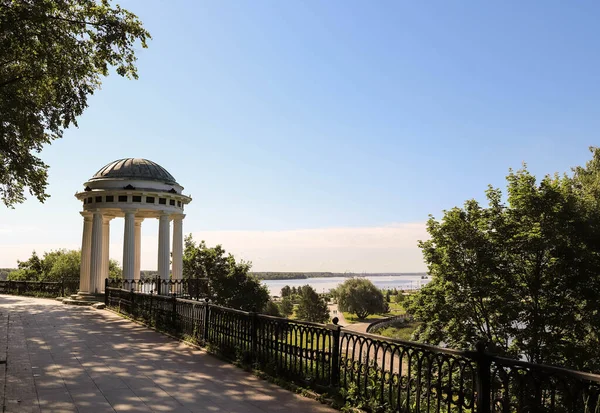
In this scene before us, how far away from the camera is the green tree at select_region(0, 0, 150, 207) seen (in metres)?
11.6

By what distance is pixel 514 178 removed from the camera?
23.4 metres

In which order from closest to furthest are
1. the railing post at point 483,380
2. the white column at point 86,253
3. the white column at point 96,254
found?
the railing post at point 483,380 → the white column at point 96,254 → the white column at point 86,253

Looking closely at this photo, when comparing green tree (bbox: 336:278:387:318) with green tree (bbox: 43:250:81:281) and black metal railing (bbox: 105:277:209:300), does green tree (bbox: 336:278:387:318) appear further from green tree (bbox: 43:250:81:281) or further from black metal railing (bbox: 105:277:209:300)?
black metal railing (bbox: 105:277:209:300)

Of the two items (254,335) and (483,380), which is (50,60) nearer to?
(254,335)

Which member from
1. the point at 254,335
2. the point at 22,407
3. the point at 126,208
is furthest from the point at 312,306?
the point at 22,407

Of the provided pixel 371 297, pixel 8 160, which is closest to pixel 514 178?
pixel 8 160

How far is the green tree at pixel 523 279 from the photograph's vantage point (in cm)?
1984

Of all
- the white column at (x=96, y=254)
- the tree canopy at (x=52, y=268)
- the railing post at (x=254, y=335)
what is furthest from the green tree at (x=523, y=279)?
the tree canopy at (x=52, y=268)

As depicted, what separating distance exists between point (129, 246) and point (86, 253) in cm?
318

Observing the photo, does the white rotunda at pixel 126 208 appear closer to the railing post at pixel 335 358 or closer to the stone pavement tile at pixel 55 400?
the stone pavement tile at pixel 55 400

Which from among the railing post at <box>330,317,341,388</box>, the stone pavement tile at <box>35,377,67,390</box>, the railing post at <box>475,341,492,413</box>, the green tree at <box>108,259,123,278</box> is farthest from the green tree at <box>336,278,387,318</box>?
the railing post at <box>475,341,492,413</box>

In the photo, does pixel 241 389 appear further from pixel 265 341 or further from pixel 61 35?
pixel 61 35

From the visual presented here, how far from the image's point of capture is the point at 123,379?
792 cm

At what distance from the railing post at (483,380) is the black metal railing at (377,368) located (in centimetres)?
1
